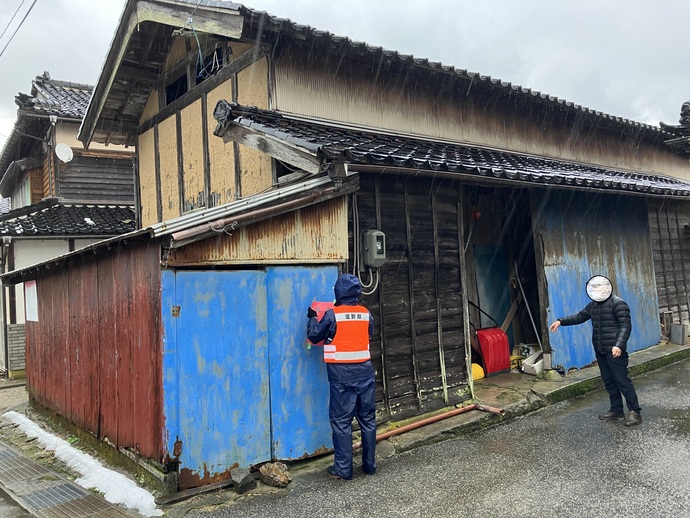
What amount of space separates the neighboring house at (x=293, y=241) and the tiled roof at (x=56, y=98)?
13.2 feet

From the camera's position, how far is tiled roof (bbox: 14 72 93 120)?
45.1 ft

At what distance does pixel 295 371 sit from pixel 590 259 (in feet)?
22.4

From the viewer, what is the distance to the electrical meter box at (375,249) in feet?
20.6

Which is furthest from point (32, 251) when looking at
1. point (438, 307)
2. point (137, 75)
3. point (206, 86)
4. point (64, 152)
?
point (438, 307)

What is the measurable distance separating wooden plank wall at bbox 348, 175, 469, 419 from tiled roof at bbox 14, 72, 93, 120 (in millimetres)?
11564

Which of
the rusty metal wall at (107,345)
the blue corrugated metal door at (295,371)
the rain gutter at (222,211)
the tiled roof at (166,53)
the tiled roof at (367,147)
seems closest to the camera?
the rain gutter at (222,211)

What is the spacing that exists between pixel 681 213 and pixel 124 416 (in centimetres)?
1365

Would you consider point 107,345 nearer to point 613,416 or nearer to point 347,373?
point 347,373

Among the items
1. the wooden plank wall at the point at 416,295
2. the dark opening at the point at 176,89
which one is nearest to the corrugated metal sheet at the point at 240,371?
the wooden plank wall at the point at 416,295

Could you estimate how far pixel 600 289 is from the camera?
6.79m

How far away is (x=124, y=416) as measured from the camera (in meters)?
5.64

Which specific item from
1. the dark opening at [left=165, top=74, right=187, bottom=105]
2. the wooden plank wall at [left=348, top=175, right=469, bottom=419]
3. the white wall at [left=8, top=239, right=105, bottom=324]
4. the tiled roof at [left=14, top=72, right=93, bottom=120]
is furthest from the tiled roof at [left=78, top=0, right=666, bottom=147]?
the tiled roof at [left=14, top=72, right=93, bottom=120]

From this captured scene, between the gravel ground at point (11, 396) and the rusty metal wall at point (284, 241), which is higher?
the rusty metal wall at point (284, 241)

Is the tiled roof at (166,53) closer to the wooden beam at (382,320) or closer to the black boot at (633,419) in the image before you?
the wooden beam at (382,320)
